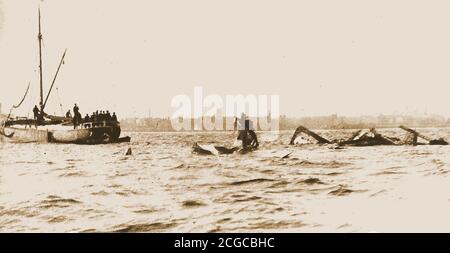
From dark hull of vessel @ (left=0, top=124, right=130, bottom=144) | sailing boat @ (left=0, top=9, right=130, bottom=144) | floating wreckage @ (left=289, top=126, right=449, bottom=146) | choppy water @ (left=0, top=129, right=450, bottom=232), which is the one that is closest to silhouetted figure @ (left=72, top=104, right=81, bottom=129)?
sailing boat @ (left=0, top=9, right=130, bottom=144)

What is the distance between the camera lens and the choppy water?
217 inches

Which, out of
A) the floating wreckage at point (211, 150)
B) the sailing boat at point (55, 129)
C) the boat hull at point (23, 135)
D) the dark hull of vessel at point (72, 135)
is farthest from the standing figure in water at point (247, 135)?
the boat hull at point (23, 135)

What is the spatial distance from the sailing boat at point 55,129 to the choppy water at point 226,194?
1255mm

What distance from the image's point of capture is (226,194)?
19.2 feet

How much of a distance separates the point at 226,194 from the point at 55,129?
223 inches

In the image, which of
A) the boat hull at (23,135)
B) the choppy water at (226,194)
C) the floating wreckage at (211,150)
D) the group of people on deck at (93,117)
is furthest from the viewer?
the boat hull at (23,135)

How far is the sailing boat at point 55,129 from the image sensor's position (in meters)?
8.03

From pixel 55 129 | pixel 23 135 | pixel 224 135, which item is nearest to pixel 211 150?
pixel 224 135

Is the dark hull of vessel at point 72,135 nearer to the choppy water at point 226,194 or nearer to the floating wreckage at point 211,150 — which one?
the floating wreckage at point 211,150

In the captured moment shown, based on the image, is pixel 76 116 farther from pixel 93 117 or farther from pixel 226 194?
pixel 226 194

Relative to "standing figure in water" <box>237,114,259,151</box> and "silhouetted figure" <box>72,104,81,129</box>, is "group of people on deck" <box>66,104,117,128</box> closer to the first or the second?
"silhouetted figure" <box>72,104,81,129</box>
